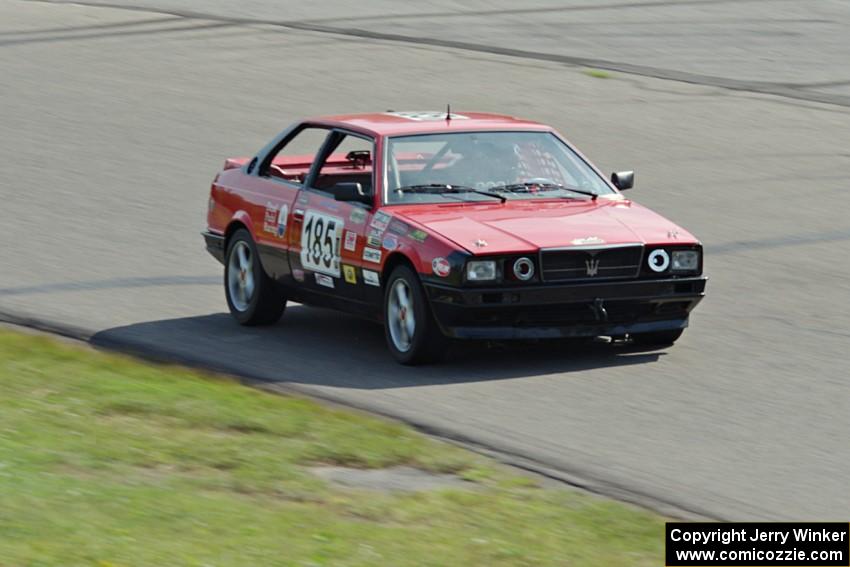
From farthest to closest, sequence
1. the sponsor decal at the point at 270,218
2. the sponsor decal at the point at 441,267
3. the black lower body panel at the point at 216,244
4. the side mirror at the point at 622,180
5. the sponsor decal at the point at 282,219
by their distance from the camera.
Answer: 1. the black lower body panel at the point at 216,244
2. the sponsor decal at the point at 270,218
3. the sponsor decal at the point at 282,219
4. the side mirror at the point at 622,180
5. the sponsor decal at the point at 441,267

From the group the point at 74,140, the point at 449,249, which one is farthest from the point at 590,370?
the point at 74,140

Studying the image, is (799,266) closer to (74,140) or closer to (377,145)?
(377,145)

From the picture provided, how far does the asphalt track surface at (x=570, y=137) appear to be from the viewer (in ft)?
27.0

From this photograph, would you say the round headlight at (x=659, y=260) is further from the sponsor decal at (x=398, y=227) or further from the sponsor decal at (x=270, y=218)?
the sponsor decal at (x=270, y=218)

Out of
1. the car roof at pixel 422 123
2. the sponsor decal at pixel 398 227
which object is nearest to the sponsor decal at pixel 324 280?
the sponsor decal at pixel 398 227

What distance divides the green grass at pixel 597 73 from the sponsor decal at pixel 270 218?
36.6 ft

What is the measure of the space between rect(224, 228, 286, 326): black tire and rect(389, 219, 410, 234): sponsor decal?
60.3 inches

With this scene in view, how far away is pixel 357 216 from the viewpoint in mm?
10203

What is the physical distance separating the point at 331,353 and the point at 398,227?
97 cm

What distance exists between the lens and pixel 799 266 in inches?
506

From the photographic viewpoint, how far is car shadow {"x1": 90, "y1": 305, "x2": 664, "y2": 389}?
9547mm

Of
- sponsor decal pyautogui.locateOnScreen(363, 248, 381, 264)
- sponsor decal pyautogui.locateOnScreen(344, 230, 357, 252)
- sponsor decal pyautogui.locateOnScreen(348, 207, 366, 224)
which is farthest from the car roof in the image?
sponsor decal pyautogui.locateOnScreen(363, 248, 381, 264)

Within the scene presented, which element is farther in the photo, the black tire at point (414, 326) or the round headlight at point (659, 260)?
the round headlight at point (659, 260)

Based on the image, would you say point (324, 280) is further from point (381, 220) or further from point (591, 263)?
point (591, 263)
